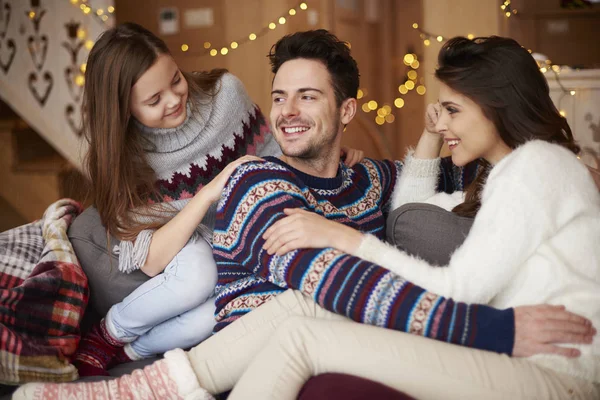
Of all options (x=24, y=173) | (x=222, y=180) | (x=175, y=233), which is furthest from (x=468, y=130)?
(x=24, y=173)

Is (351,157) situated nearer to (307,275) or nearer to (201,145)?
(201,145)

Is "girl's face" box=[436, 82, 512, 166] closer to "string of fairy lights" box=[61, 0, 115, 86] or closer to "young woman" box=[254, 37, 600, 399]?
"young woman" box=[254, 37, 600, 399]

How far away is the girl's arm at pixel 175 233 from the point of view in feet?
6.56

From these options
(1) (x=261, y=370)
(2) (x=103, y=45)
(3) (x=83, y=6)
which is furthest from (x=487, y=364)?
(3) (x=83, y=6)

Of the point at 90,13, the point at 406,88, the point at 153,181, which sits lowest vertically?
the point at 406,88

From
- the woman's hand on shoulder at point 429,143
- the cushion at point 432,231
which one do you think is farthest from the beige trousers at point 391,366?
the woman's hand on shoulder at point 429,143

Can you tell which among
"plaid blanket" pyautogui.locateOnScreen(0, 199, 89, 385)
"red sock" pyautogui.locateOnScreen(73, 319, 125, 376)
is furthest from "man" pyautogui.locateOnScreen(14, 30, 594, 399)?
"red sock" pyautogui.locateOnScreen(73, 319, 125, 376)

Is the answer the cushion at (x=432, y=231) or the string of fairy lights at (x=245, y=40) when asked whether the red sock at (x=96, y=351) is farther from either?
the string of fairy lights at (x=245, y=40)

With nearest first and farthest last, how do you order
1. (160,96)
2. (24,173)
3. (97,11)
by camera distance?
(160,96) < (97,11) < (24,173)

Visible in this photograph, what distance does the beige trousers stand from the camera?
56.6 inches

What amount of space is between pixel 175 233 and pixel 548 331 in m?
1.13

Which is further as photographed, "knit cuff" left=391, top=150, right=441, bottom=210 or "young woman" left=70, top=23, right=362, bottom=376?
"knit cuff" left=391, top=150, right=441, bottom=210

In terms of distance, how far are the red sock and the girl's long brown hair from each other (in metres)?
0.31

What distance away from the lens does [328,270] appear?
5.24 feet
